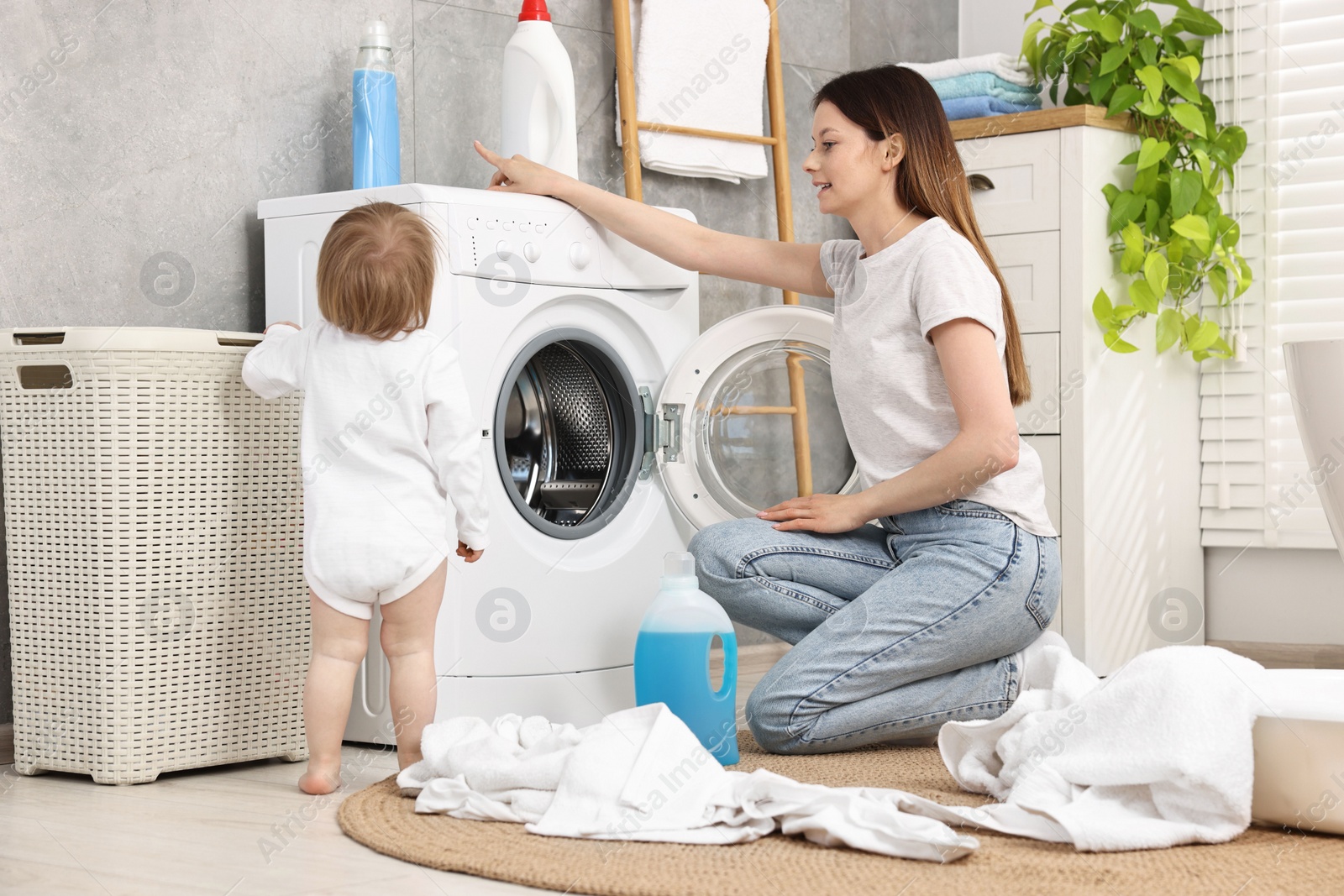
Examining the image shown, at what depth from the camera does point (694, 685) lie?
1.83m

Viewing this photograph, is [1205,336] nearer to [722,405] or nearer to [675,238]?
[722,405]

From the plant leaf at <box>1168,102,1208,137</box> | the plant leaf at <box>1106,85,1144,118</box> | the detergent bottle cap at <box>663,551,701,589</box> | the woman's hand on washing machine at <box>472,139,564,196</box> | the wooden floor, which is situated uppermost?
the plant leaf at <box>1106,85,1144,118</box>

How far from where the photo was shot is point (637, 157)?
2688 millimetres

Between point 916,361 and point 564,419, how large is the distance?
2.00 ft

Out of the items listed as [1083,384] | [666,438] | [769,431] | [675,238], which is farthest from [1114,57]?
[666,438]

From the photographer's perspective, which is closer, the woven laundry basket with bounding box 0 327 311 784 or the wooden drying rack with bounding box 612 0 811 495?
the woven laundry basket with bounding box 0 327 311 784

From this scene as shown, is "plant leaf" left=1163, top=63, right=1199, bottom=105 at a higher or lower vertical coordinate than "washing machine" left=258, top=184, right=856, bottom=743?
higher

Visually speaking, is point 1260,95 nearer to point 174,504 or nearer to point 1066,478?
point 1066,478

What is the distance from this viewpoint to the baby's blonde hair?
173cm

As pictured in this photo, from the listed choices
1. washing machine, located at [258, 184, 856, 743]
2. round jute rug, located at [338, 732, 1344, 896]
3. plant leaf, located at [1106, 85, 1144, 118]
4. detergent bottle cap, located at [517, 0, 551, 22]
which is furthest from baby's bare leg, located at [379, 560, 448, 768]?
plant leaf, located at [1106, 85, 1144, 118]

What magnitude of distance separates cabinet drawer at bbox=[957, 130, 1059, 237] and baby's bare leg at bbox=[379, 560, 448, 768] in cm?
147

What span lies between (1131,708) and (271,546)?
1.12 meters

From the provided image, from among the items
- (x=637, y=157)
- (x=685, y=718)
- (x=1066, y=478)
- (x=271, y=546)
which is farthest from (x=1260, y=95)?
(x=271, y=546)

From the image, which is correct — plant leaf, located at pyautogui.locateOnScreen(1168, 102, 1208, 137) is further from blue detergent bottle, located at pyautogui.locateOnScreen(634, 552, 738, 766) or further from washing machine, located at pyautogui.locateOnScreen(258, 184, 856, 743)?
blue detergent bottle, located at pyautogui.locateOnScreen(634, 552, 738, 766)
